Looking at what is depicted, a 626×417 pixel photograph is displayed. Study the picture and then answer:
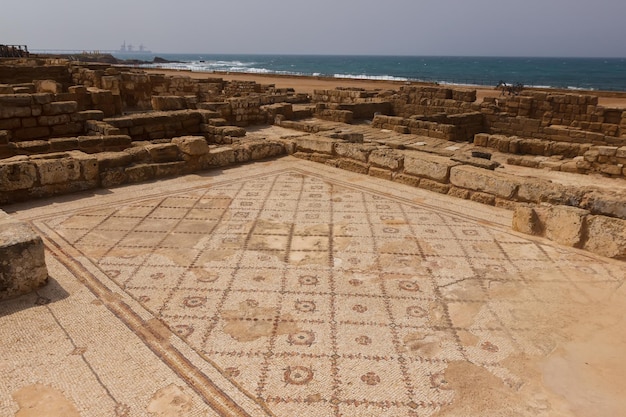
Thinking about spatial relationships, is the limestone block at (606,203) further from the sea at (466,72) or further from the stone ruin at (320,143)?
the sea at (466,72)

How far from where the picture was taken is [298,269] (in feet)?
15.1

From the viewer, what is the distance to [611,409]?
279cm

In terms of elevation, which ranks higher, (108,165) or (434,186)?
(108,165)

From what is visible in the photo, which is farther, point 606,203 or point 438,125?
point 438,125

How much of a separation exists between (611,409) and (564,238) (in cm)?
284

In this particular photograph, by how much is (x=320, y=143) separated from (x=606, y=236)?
5.32 meters

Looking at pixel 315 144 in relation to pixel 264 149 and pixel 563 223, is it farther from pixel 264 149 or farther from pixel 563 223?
pixel 563 223

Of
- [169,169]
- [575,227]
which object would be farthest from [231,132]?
[575,227]

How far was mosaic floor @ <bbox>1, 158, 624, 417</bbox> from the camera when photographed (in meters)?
2.95

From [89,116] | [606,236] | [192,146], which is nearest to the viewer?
[606,236]

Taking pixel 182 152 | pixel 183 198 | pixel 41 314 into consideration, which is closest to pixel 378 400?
pixel 41 314

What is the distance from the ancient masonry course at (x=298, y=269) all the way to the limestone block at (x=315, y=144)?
0.13 feet

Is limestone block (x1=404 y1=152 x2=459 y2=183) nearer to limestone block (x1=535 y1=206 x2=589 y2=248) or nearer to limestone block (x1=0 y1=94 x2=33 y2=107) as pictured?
limestone block (x1=535 y1=206 x2=589 y2=248)

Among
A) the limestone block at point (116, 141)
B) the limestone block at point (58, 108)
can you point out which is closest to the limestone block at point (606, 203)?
the limestone block at point (116, 141)
